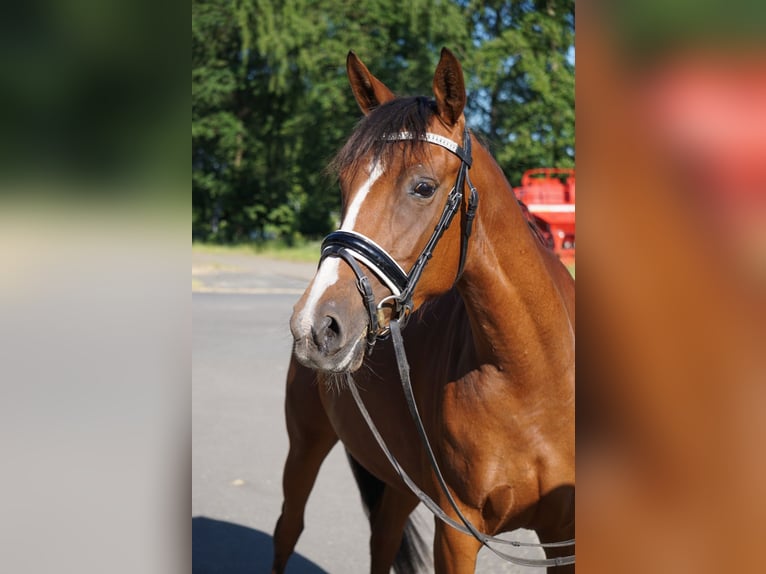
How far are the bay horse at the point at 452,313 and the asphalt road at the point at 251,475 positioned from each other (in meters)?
0.42

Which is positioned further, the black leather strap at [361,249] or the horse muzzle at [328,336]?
the black leather strap at [361,249]

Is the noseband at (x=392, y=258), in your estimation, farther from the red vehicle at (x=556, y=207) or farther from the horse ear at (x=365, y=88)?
the red vehicle at (x=556, y=207)

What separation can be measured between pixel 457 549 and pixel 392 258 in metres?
0.94

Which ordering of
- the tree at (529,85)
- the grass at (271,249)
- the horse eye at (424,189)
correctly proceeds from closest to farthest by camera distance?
the horse eye at (424,189)
the grass at (271,249)
the tree at (529,85)

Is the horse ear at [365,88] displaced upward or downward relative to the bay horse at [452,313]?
upward

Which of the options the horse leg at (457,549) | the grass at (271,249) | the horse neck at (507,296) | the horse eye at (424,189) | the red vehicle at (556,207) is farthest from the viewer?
the grass at (271,249)

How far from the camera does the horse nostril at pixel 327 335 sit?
5.64 feet

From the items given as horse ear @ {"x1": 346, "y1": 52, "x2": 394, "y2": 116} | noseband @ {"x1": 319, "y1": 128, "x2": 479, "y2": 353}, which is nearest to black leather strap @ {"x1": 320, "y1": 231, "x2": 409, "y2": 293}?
noseband @ {"x1": 319, "y1": 128, "x2": 479, "y2": 353}

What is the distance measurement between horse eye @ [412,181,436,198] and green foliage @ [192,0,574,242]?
22.2 m

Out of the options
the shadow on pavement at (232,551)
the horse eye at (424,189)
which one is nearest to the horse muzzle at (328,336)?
the horse eye at (424,189)

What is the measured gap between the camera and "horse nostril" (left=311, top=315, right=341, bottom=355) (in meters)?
1.72
